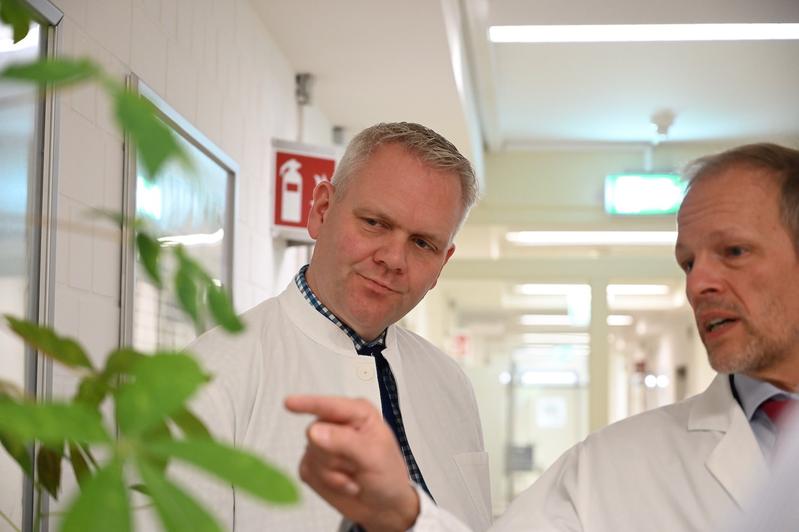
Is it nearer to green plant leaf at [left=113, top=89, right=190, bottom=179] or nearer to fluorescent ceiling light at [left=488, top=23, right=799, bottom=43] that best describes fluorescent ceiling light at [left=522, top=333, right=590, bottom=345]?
fluorescent ceiling light at [left=488, top=23, right=799, bottom=43]

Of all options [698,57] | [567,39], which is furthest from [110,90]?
[698,57]

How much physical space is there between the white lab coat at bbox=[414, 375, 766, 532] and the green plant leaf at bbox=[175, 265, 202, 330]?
102 centimetres

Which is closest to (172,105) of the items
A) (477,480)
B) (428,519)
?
(477,480)

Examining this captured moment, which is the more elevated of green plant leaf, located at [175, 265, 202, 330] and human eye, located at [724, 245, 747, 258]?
human eye, located at [724, 245, 747, 258]

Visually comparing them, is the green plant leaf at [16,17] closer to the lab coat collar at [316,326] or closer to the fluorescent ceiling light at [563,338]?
the lab coat collar at [316,326]

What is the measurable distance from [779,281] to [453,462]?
72 cm

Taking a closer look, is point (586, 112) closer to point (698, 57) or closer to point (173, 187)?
point (698, 57)

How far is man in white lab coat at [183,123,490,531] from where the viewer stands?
1.67 metres

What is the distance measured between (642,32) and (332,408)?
429 cm

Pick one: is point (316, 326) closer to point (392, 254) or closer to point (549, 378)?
point (392, 254)

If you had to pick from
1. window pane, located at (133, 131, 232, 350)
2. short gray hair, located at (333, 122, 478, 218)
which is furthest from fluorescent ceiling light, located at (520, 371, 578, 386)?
short gray hair, located at (333, 122, 478, 218)

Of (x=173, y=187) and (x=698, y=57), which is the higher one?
(x=698, y=57)

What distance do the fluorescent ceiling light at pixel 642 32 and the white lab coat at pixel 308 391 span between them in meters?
2.94

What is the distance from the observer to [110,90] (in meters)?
0.41
